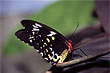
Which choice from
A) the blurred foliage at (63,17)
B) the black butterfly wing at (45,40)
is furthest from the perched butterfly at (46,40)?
the blurred foliage at (63,17)

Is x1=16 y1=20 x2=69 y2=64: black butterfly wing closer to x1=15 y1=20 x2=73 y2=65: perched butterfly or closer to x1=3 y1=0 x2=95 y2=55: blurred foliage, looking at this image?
x1=15 y1=20 x2=73 y2=65: perched butterfly

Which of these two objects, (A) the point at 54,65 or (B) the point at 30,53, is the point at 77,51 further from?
(B) the point at 30,53

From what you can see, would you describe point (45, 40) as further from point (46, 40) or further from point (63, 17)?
point (63, 17)

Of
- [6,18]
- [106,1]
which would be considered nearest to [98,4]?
[106,1]

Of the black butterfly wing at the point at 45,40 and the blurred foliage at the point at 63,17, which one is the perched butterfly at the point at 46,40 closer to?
the black butterfly wing at the point at 45,40

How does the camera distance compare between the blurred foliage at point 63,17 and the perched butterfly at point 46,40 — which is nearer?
the perched butterfly at point 46,40

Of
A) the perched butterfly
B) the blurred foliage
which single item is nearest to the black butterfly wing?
the perched butterfly

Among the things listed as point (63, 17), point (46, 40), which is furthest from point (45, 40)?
point (63, 17)
